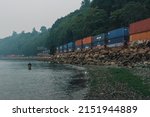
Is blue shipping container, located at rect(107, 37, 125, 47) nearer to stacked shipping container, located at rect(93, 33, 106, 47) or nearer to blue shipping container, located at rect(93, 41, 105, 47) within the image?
stacked shipping container, located at rect(93, 33, 106, 47)

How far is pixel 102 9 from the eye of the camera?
149 m

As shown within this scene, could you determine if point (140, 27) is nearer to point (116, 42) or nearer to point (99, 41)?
point (116, 42)

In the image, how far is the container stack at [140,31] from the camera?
69562mm

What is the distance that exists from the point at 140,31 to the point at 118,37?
1464 cm

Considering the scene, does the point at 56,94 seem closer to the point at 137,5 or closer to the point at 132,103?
the point at 132,103

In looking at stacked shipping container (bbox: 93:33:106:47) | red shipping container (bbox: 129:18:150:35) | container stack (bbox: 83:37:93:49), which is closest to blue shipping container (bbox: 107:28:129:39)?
red shipping container (bbox: 129:18:150:35)

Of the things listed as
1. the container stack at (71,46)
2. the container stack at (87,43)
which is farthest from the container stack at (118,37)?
the container stack at (71,46)

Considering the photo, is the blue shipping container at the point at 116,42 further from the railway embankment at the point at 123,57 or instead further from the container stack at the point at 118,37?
the railway embankment at the point at 123,57

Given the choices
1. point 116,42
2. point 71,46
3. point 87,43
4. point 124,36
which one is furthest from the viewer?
point 71,46

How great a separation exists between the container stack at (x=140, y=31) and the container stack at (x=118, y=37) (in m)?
5.85

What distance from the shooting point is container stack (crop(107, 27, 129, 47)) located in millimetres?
83875

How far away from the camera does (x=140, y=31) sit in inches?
2879

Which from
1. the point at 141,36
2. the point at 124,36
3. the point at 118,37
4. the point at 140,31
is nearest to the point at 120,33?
the point at 118,37

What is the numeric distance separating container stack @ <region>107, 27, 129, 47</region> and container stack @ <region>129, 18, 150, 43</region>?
19.2ft
